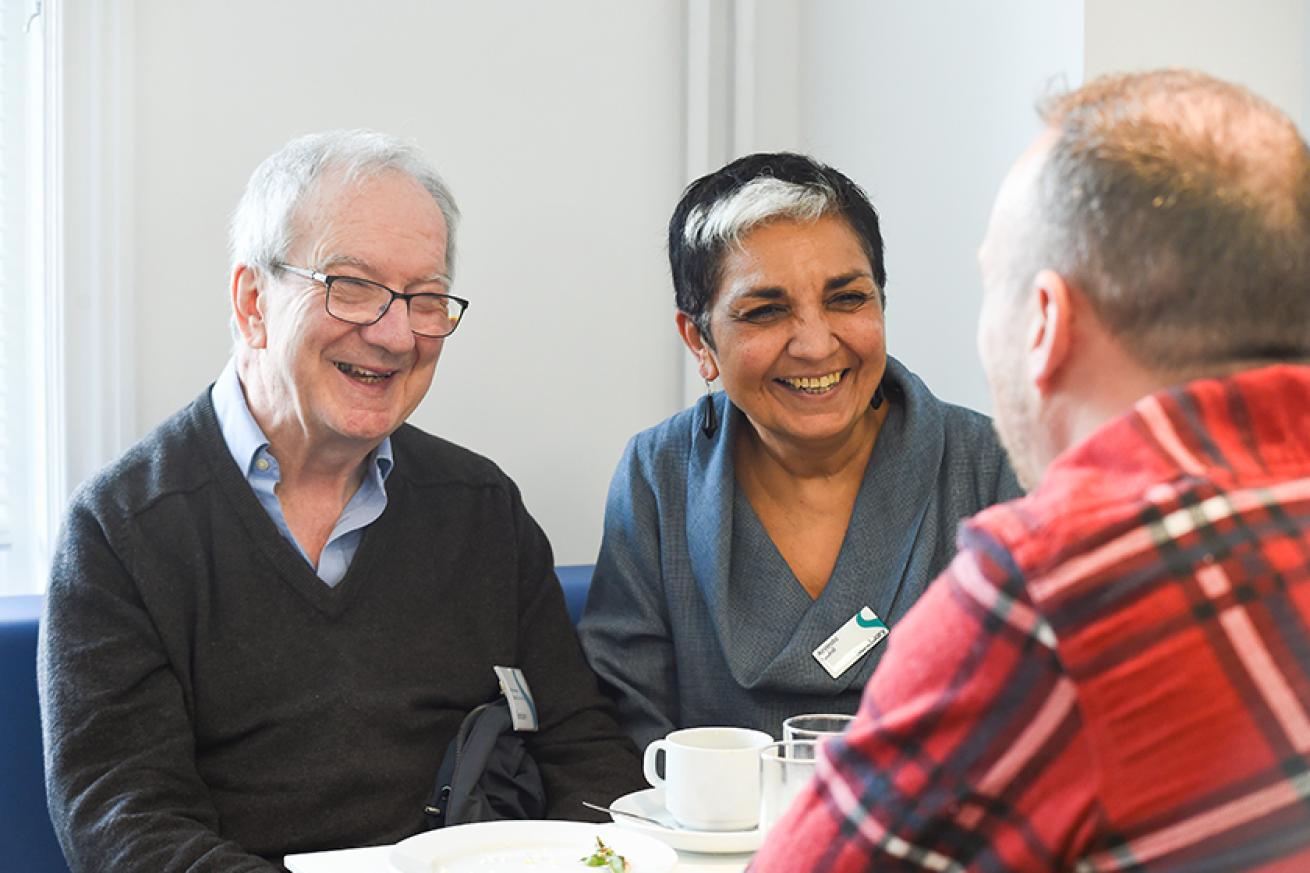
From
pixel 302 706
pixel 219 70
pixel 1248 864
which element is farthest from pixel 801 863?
pixel 219 70

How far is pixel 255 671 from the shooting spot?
179 centimetres

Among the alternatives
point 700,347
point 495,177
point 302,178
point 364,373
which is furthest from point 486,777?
point 495,177

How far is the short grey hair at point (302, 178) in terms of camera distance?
74.5 inches

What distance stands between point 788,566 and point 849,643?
151 mm

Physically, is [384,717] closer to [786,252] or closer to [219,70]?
[786,252]

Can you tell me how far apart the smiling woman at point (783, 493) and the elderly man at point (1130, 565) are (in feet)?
3.67

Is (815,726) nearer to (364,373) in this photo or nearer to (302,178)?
(364,373)

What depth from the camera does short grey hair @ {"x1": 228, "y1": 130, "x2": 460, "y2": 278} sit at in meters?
1.89

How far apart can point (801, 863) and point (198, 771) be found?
1.19 m

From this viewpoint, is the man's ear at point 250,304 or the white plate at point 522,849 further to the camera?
the man's ear at point 250,304

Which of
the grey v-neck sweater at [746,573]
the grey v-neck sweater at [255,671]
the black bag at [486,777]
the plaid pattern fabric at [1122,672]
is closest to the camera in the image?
the plaid pattern fabric at [1122,672]

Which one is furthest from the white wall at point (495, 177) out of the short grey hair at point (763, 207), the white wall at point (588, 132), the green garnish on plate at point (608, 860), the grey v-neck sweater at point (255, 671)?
the green garnish on plate at point (608, 860)

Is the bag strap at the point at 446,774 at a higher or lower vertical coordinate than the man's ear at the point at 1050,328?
lower

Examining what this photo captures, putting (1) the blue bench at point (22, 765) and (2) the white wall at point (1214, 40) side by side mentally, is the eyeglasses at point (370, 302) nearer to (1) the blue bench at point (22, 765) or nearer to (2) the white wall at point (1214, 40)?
(1) the blue bench at point (22, 765)
